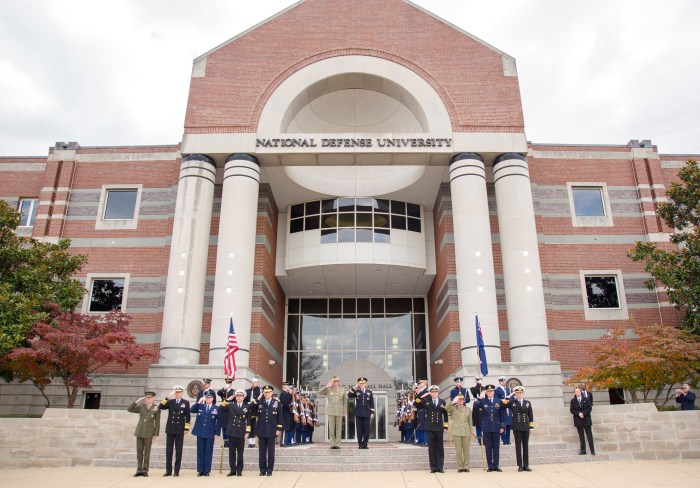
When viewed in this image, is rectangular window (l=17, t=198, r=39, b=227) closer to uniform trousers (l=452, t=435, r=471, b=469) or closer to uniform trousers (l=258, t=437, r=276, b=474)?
uniform trousers (l=258, t=437, r=276, b=474)

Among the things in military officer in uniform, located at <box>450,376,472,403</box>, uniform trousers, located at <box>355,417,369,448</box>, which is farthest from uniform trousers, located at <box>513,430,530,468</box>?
uniform trousers, located at <box>355,417,369,448</box>

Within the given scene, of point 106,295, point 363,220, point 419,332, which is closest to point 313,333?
point 419,332

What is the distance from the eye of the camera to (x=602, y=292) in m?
24.6

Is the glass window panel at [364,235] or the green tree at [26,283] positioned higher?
the glass window panel at [364,235]

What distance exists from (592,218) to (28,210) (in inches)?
1048

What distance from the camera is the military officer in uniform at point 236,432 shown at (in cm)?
1258

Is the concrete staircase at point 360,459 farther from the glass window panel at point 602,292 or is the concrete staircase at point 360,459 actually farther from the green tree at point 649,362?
the glass window panel at point 602,292

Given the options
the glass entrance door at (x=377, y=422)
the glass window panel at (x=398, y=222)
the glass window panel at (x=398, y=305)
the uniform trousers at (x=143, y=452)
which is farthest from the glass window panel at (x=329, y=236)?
the uniform trousers at (x=143, y=452)

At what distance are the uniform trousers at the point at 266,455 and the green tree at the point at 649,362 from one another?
12319 mm

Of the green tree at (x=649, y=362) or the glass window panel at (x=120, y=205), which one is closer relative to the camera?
the green tree at (x=649, y=362)

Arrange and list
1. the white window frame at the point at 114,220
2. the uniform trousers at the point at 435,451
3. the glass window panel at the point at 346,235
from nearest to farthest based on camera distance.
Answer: the uniform trousers at the point at 435,451 < the white window frame at the point at 114,220 < the glass window panel at the point at 346,235

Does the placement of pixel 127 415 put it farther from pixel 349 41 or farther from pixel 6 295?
pixel 349 41

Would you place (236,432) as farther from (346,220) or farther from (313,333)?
(313,333)

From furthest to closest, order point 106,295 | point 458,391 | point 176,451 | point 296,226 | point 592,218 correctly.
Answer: point 296,226
point 592,218
point 106,295
point 458,391
point 176,451
